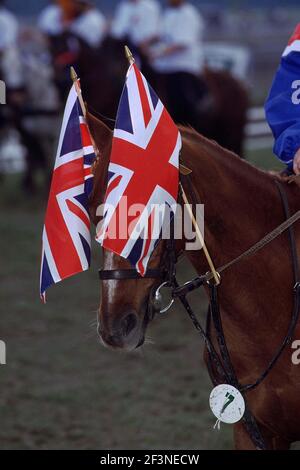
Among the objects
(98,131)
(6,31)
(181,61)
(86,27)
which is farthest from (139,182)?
(6,31)

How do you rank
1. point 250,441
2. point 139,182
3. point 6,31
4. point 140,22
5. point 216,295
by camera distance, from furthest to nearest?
point 6,31
point 140,22
point 250,441
point 216,295
point 139,182

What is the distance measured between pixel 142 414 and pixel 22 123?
785 centimetres

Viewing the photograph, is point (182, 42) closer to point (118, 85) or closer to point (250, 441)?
point (118, 85)

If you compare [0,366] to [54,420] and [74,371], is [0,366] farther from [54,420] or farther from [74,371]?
[54,420]

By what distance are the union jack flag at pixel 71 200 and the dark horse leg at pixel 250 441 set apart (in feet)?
2.73

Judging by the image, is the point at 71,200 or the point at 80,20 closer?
the point at 71,200

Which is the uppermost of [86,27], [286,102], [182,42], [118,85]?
[86,27]

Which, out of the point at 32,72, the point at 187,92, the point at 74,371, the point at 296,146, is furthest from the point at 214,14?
the point at 296,146

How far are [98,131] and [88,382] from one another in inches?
118

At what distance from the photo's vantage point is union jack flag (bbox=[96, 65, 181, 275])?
→ 8.82 ft

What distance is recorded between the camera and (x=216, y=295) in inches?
117

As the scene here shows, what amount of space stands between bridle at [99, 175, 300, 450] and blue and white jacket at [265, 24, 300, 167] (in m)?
0.21

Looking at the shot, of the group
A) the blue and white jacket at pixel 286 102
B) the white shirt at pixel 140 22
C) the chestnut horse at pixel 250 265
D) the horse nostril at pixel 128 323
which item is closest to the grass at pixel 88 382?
the chestnut horse at pixel 250 265

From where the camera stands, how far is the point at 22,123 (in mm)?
12336
